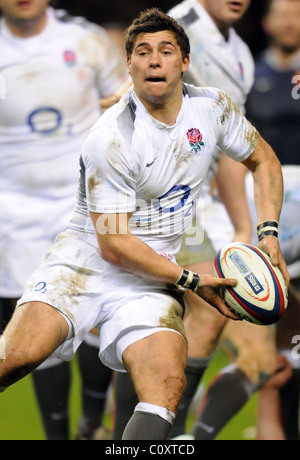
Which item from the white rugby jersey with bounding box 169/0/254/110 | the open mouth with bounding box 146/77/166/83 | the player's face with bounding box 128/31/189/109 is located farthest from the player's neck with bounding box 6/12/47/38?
the open mouth with bounding box 146/77/166/83

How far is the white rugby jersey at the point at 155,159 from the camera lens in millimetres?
3379

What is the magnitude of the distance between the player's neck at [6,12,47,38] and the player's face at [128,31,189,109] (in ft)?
5.55

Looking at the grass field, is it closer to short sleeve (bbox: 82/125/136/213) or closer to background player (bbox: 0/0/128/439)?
background player (bbox: 0/0/128/439)

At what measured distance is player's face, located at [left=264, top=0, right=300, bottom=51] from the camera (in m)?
5.08

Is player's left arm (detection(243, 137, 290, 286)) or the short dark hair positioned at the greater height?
the short dark hair

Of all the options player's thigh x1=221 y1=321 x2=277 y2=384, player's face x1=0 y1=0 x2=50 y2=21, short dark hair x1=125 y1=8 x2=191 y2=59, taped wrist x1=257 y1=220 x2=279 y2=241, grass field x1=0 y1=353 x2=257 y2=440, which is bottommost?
grass field x1=0 y1=353 x2=257 y2=440

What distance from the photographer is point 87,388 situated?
5.11 metres

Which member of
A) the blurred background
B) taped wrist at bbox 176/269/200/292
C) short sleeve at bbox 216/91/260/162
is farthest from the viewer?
the blurred background

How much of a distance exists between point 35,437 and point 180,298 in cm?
190

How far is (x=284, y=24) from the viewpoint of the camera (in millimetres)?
5129

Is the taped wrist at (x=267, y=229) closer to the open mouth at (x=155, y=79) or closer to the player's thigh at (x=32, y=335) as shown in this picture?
the open mouth at (x=155, y=79)

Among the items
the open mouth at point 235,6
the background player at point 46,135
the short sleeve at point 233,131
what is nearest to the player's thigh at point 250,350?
the background player at point 46,135

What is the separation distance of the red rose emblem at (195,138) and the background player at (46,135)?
1635 millimetres
